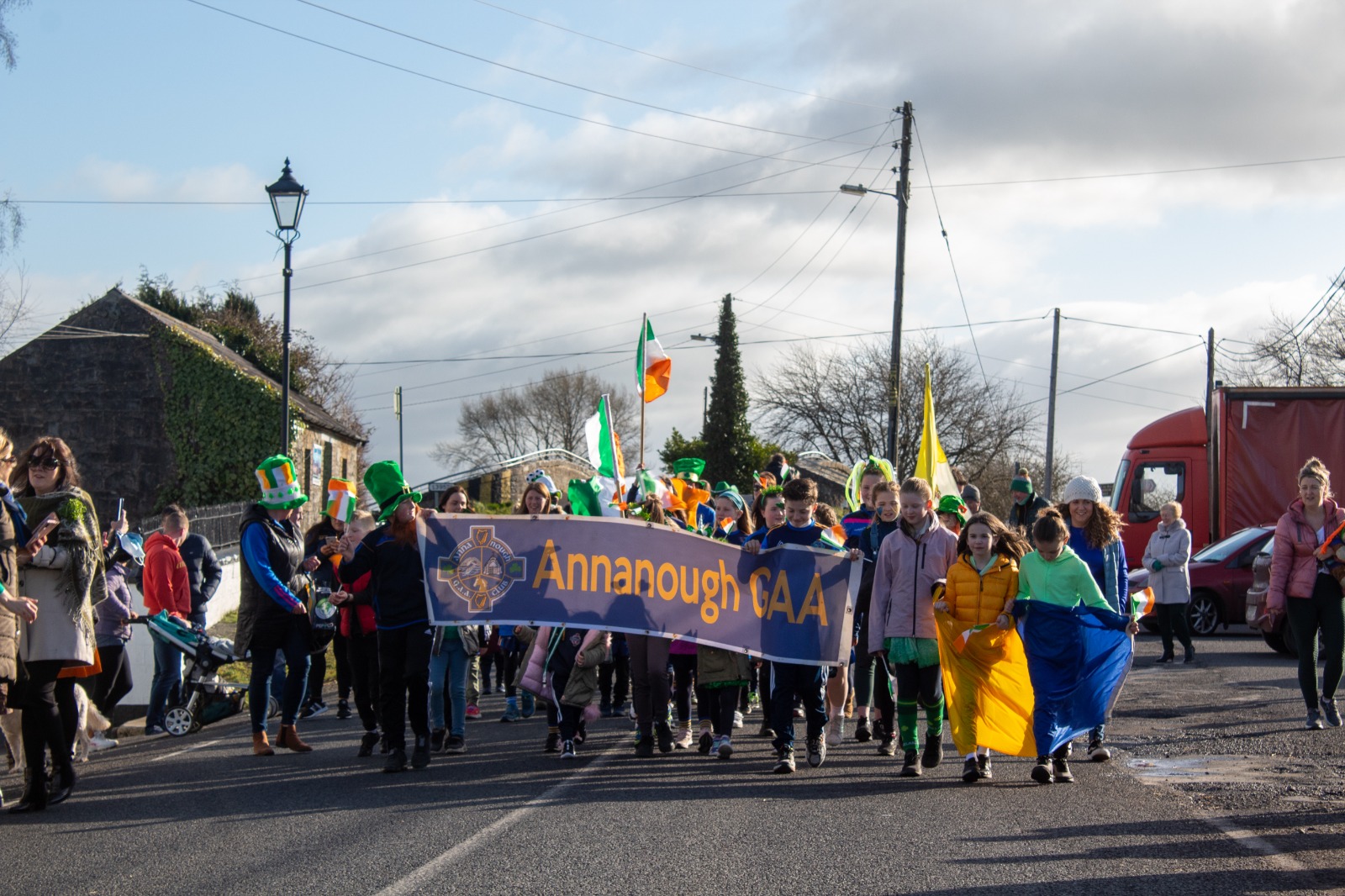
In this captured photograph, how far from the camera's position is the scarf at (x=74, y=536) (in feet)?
25.6

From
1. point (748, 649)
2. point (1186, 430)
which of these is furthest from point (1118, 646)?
A: point (1186, 430)

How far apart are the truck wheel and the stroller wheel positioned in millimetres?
15121

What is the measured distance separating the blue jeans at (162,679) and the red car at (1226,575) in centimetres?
1417

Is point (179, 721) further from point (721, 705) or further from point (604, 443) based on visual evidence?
point (604, 443)

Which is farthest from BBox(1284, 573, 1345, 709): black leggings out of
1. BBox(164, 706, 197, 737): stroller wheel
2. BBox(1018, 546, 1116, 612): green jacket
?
BBox(164, 706, 197, 737): stroller wheel

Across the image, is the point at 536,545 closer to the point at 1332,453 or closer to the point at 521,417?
the point at 1332,453

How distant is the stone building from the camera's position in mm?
36969

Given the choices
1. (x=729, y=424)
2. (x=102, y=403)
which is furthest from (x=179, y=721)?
(x=729, y=424)

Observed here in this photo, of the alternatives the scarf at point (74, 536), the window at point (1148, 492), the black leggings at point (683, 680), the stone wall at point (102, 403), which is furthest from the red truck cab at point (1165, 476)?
the stone wall at point (102, 403)

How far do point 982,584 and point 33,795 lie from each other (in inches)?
228

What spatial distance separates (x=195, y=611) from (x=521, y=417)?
72252 mm

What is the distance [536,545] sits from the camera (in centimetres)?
948

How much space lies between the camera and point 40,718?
7.78m

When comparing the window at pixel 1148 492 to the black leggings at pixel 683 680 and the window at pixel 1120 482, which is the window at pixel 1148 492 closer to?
the window at pixel 1120 482
